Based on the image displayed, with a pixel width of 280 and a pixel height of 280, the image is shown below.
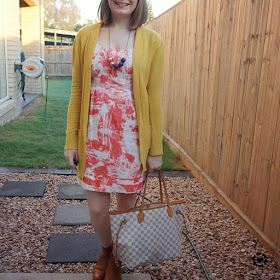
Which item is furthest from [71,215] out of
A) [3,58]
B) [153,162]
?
[3,58]

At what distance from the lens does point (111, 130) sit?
6.61 feet

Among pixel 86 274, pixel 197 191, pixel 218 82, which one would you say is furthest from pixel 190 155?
pixel 86 274

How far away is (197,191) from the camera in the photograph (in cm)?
411

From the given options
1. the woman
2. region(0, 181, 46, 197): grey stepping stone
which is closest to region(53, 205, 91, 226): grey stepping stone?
region(0, 181, 46, 197): grey stepping stone

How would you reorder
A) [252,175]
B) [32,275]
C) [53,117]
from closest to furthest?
[32,275] < [252,175] < [53,117]

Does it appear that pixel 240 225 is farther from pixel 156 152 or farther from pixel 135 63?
pixel 135 63

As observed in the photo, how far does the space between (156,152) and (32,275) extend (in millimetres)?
1098

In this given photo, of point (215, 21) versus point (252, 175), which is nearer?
point (252, 175)

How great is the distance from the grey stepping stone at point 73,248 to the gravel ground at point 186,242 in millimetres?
51

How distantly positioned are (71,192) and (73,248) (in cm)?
122

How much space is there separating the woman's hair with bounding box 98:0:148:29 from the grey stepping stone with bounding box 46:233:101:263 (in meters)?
1.58

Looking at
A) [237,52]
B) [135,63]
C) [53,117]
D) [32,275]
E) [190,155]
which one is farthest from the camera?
[53,117]

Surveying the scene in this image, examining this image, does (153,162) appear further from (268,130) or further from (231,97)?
(231,97)

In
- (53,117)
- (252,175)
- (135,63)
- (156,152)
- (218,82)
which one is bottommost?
(53,117)
